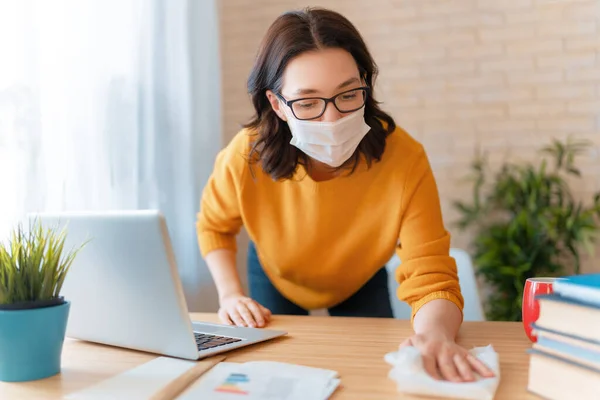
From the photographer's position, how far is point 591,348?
0.71 metres

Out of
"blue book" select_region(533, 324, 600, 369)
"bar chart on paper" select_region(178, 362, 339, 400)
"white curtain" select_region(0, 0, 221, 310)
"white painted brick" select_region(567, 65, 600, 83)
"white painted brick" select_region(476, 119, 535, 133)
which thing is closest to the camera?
"blue book" select_region(533, 324, 600, 369)

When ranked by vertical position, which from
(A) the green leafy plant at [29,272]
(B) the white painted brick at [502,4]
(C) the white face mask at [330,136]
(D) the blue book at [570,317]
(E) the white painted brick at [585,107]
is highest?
(B) the white painted brick at [502,4]

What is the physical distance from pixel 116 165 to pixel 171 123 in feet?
1.52

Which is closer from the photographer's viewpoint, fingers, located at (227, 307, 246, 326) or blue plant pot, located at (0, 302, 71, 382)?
blue plant pot, located at (0, 302, 71, 382)

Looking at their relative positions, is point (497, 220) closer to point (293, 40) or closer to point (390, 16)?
point (390, 16)

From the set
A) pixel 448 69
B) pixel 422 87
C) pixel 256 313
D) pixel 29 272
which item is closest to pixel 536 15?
pixel 448 69

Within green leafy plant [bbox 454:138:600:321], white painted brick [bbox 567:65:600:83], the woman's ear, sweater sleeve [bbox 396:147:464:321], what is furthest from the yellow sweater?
white painted brick [bbox 567:65:600:83]

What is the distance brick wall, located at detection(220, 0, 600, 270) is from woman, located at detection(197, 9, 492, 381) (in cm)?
163

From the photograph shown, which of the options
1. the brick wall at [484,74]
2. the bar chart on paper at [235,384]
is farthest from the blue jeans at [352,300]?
the brick wall at [484,74]

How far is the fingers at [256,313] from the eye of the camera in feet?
4.17

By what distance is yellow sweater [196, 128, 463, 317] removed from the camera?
135 centimetres

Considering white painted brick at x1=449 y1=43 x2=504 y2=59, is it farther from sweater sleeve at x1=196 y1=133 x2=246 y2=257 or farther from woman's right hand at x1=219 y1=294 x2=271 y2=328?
woman's right hand at x1=219 y1=294 x2=271 y2=328

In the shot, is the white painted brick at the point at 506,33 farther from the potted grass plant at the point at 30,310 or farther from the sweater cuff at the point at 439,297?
the potted grass plant at the point at 30,310

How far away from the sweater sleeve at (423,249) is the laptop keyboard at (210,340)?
36cm
